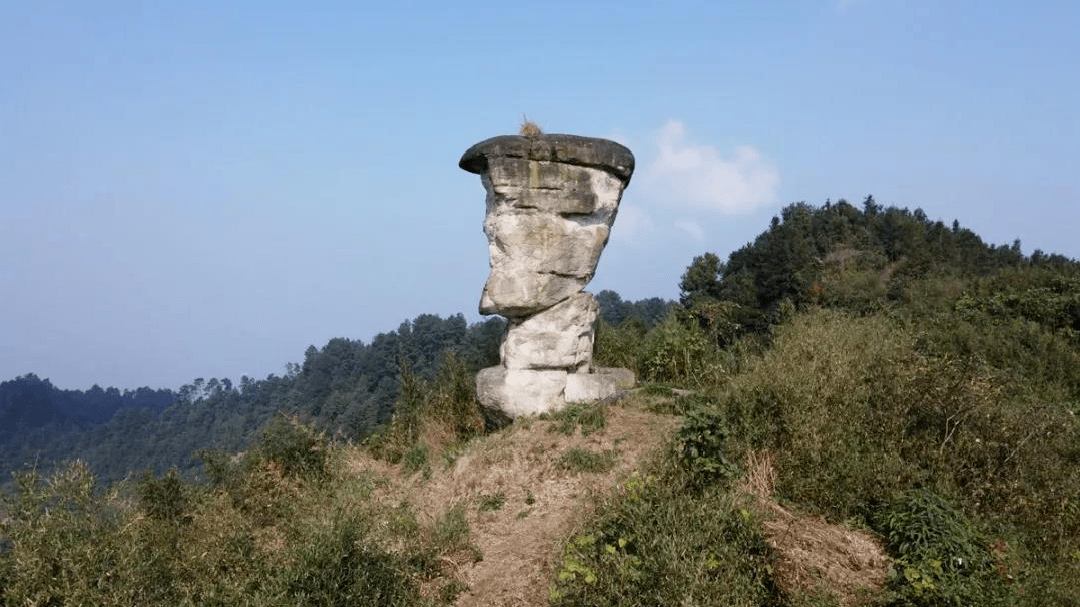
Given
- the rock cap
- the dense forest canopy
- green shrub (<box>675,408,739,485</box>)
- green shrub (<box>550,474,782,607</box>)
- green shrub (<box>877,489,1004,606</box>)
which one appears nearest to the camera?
green shrub (<box>550,474,782,607</box>)

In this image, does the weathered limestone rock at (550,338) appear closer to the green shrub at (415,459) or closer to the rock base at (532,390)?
the rock base at (532,390)

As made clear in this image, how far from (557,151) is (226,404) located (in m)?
77.5

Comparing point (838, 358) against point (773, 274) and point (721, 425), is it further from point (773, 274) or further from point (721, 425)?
point (773, 274)

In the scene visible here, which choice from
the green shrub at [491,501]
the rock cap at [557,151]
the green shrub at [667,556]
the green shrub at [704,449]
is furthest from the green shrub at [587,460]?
the rock cap at [557,151]

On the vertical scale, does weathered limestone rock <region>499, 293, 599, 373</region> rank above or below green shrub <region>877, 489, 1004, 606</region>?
above

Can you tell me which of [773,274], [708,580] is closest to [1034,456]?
[708,580]

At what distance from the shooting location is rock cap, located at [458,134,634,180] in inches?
384

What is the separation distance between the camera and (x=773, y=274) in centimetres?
2525

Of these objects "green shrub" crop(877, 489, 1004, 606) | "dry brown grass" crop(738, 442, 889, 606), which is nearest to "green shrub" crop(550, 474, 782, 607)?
"dry brown grass" crop(738, 442, 889, 606)

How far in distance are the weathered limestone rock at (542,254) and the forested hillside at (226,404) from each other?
Answer: 1749 centimetres

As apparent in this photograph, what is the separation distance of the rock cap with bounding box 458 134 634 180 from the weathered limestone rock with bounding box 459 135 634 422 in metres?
0.01

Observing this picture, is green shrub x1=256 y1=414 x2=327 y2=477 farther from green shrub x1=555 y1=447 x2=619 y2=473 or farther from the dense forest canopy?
green shrub x1=555 y1=447 x2=619 y2=473

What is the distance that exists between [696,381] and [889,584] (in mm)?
5265

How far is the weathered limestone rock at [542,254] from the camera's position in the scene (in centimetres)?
984
